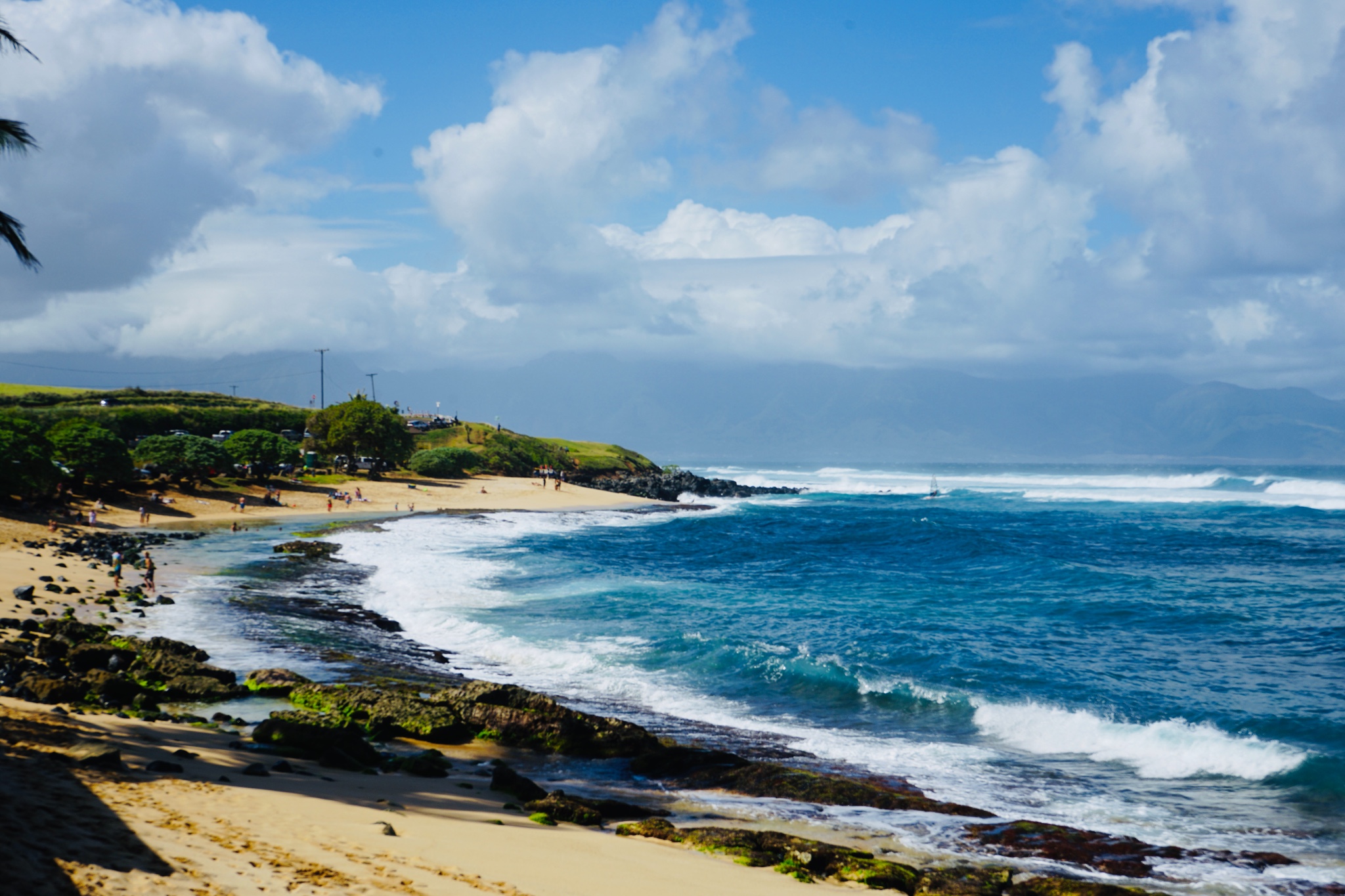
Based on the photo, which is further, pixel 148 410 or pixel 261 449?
pixel 148 410

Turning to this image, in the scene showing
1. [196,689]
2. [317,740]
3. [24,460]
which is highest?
[24,460]

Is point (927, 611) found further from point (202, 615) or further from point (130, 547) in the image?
point (130, 547)

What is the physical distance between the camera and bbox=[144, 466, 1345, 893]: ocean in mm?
14023

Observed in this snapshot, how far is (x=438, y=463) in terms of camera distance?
300 feet

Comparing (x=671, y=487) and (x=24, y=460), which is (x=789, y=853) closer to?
(x=24, y=460)

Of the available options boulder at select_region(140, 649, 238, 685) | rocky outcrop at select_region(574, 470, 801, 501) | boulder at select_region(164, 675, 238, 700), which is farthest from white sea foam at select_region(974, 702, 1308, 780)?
rocky outcrop at select_region(574, 470, 801, 501)

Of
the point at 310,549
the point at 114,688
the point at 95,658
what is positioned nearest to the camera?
the point at 114,688

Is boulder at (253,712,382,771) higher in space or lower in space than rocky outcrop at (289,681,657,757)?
higher

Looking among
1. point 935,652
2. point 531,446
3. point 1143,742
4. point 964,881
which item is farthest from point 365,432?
point 964,881

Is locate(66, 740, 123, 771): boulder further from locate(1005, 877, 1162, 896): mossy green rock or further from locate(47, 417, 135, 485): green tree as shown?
locate(47, 417, 135, 485): green tree

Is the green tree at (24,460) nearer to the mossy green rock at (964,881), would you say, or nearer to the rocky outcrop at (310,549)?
the rocky outcrop at (310,549)

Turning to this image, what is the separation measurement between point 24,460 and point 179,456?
14078 mm

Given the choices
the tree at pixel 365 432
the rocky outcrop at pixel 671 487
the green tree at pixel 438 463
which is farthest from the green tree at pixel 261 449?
the rocky outcrop at pixel 671 487

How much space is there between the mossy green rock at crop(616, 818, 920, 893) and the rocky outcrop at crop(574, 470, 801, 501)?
84.8 meters
